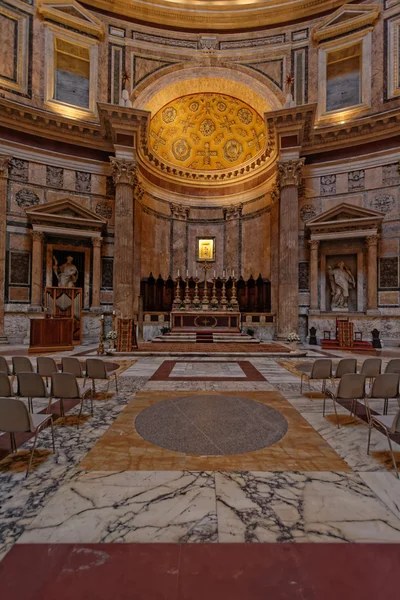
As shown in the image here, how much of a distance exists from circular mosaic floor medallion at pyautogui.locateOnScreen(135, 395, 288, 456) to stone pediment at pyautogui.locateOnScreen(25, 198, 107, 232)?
12285 millimetres

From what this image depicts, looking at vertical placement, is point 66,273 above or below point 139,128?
below

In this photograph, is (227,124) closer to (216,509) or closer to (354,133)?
(354,133)

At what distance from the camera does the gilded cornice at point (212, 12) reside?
1705 centimetres

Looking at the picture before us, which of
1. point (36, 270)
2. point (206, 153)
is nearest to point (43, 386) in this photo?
point (36, 270)

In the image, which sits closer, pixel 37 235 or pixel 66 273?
pixel 37 235

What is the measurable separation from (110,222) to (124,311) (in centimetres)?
516

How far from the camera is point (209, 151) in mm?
21172

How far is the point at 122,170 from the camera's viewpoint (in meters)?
15.2

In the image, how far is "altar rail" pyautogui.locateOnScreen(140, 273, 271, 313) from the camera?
Result: 17641 millimetres

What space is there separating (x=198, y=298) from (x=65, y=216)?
7.81 m

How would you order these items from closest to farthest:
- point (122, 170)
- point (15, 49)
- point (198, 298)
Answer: point (15, 49), point (122, 170), point (198, 298)

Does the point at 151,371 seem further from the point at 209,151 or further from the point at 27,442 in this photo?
the point at 209,151

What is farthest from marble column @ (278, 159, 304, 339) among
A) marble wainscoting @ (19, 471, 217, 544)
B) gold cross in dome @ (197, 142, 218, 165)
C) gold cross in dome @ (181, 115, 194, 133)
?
marble wainscoting @ (19, 471, 217, 544)
